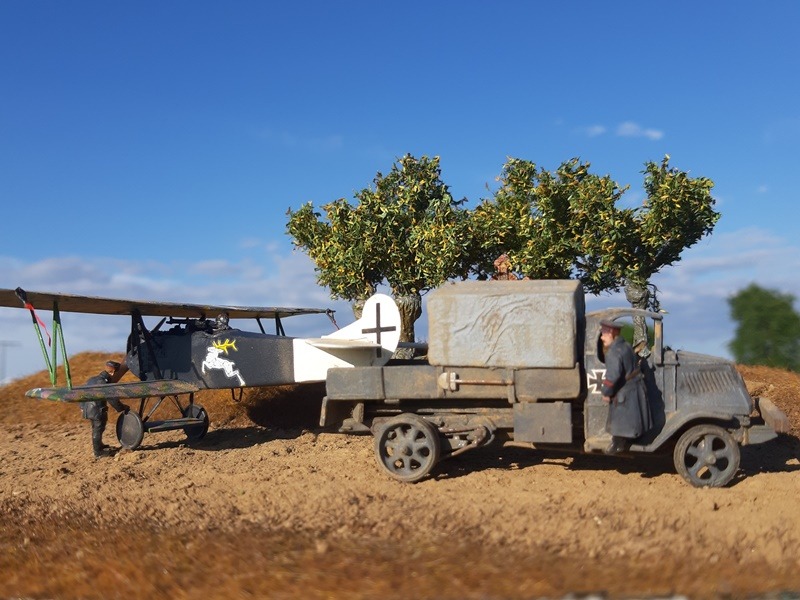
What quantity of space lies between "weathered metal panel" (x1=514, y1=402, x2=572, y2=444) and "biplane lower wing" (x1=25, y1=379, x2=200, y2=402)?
680cm

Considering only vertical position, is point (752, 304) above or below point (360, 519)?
above

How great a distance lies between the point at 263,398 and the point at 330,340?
5.74m

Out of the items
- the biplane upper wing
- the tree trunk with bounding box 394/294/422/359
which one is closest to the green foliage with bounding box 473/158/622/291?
the tree trunk with bounding box 394/294/422/359

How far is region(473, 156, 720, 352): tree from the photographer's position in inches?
668

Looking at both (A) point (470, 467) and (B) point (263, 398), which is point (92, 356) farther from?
(A) point (470, 467)

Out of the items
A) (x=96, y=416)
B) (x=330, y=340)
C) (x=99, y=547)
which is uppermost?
(x=330, y=340)

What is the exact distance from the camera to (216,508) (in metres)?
9.16

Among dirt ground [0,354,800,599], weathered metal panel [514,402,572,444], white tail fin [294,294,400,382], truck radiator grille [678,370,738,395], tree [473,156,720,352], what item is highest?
tree [473,156,720,352]

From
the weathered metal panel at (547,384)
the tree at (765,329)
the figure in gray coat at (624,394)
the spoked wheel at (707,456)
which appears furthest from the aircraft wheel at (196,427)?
the tree at (765,329)

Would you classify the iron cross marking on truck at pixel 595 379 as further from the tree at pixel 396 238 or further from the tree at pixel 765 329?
the tree at pixel 765 329

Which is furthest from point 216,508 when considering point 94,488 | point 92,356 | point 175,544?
point 92,356

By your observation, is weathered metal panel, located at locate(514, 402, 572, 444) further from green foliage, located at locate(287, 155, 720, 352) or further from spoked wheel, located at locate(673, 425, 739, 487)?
green foliage, located at locate(287, 155, 720, 352)

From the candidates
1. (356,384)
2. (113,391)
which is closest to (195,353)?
(113,391)

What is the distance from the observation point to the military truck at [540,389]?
9.57 meters
